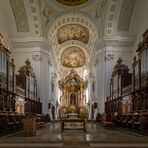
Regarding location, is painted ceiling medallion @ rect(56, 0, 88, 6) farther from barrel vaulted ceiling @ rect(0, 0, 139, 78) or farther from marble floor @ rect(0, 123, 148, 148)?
marble floor @ rect(0, 123, 148, 148)

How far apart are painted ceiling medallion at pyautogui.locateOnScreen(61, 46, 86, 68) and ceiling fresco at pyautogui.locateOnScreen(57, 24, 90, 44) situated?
3.11m

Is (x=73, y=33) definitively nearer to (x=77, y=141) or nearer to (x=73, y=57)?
(x=73, y=57)

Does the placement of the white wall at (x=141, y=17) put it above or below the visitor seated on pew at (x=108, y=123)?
above

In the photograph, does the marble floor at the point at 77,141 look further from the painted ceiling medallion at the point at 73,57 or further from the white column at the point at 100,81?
the painted ceiling medallion at the point at 73,57

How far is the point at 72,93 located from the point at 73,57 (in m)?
5.85

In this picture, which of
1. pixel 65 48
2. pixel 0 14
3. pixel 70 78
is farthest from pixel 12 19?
pixel 70 78

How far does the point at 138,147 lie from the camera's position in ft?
19.0

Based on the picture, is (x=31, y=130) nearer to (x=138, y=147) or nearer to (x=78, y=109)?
(x=138, y=147)

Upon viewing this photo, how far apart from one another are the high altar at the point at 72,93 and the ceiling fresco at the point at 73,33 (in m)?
7.65

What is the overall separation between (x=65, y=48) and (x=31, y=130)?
23182 mm

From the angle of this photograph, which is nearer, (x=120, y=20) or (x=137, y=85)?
(x=137, y=85)

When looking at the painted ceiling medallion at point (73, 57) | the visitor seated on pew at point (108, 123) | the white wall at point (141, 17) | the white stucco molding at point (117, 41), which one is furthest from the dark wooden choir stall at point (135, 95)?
the painted ceiling medallion at point (73, 57)

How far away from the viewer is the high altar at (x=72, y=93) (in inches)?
1404

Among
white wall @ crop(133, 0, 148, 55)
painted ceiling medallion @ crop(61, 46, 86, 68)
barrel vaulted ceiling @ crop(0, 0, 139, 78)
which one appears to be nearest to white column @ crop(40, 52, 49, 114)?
barrel vaulted ceiling @ crop(0, 0, 139, 78)
